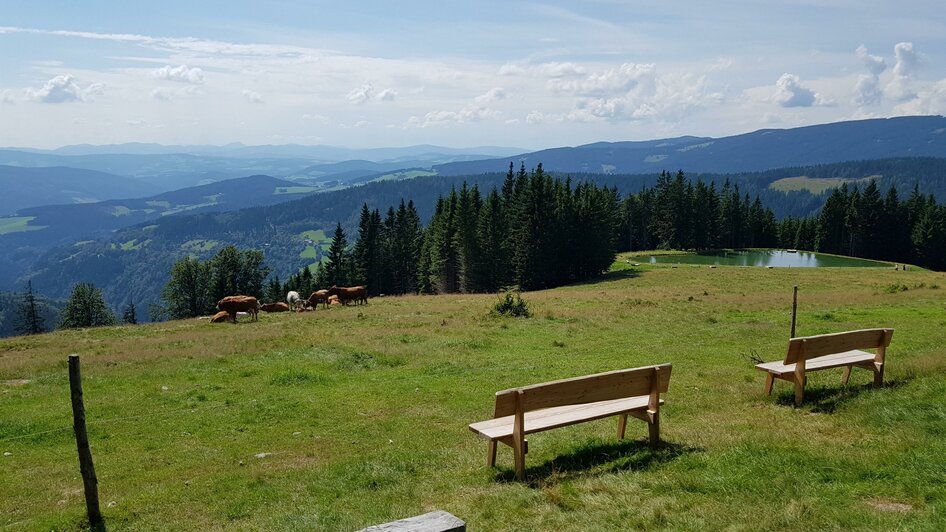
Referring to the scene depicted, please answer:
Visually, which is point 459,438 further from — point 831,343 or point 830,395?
point 830,395

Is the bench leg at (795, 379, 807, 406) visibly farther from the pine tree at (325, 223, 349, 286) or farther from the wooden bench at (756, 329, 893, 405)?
the pine tree at (325, 223, 349, 286)

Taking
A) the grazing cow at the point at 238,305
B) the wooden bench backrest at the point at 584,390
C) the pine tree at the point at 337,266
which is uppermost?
the wooden bench backrest at the point at 584,390

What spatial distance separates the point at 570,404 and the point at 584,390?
31 centimetres

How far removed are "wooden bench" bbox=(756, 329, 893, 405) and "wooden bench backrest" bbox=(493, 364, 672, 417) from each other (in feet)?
11.4

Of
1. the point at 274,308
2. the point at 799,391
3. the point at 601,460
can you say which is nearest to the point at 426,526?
the point at 601,460

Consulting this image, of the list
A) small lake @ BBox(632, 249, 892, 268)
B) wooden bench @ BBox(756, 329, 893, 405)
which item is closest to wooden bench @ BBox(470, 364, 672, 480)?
wooden bench @ BBox(756, 329, 893, 405)

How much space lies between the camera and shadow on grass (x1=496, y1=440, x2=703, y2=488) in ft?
31.0

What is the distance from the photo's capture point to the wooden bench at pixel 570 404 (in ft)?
29.9

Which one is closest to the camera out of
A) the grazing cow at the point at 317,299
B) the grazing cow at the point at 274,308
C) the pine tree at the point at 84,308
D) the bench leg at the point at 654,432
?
the bench leg at the point at 654,432

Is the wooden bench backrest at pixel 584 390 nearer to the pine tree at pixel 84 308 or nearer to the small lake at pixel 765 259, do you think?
the small lake at pixel 765 259

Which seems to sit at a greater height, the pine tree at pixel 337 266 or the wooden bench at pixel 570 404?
the wooden bench at pixel 570 404

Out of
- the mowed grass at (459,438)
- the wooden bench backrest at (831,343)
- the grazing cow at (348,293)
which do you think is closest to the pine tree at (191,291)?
the grazing cow at (348,293)

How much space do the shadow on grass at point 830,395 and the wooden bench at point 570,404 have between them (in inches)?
159

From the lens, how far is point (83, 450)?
8.73 metres
